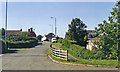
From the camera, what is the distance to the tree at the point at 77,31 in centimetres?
5826

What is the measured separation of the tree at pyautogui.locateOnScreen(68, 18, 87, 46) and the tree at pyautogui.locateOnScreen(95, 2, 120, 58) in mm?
40337

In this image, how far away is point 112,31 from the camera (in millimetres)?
16016

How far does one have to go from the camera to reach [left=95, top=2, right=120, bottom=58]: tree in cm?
1589

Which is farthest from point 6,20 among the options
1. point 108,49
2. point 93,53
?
point 108,49

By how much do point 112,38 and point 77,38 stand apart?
4232cm

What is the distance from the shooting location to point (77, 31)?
60250mm

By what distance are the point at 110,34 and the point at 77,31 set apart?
4404 cm

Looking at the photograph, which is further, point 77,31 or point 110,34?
point 77,31

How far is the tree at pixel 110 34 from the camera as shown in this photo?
15.9 m

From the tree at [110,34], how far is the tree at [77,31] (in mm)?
40337

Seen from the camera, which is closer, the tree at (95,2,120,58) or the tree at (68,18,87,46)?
the tree at (95,2,120,58)

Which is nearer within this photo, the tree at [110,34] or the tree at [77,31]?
the tree at [110,34]

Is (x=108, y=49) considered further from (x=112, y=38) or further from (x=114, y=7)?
(x=114, y=7)

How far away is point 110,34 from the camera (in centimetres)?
1627
